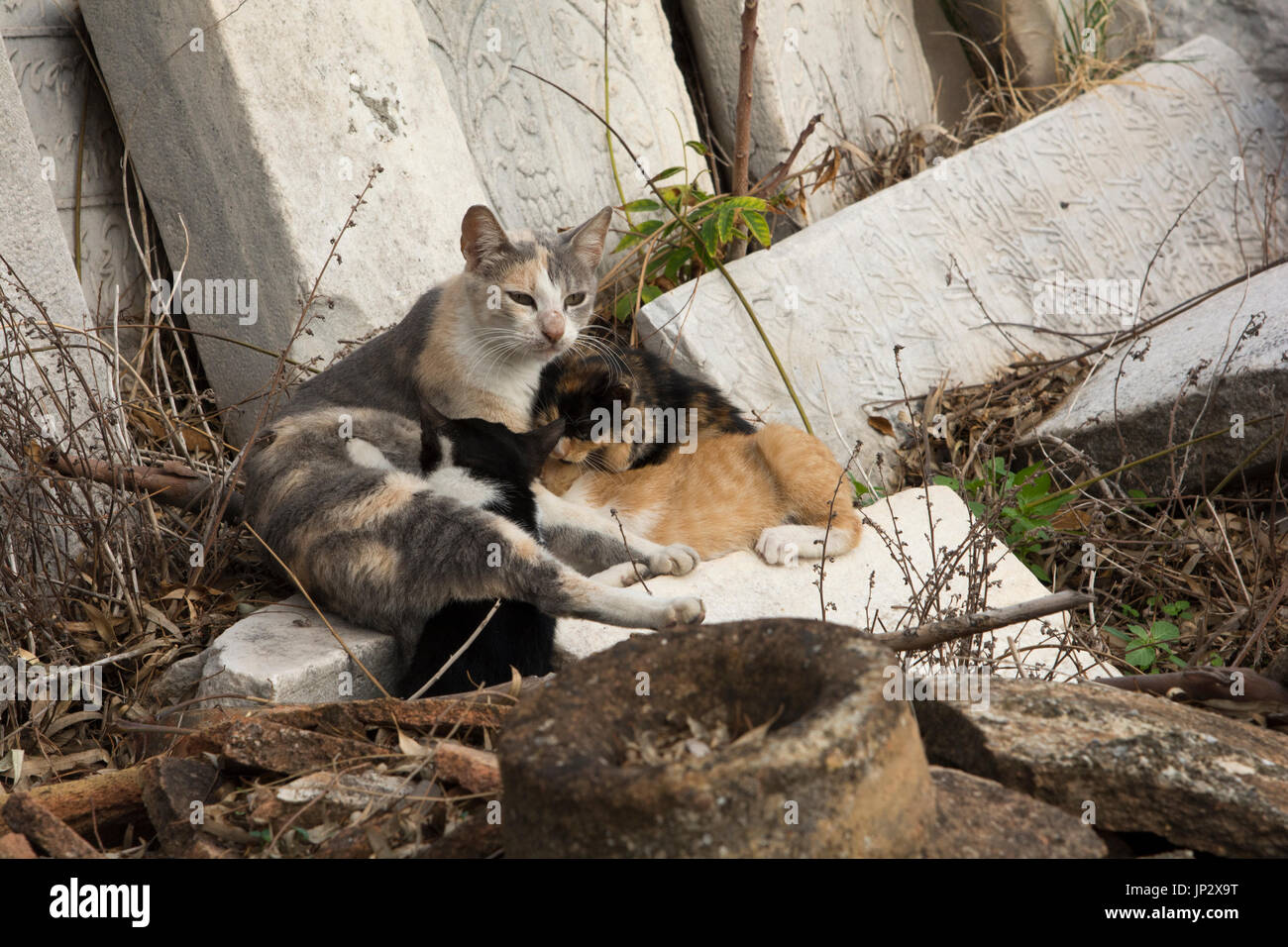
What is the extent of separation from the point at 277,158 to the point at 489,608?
2256mm

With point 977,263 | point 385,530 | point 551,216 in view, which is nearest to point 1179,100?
point 977,263

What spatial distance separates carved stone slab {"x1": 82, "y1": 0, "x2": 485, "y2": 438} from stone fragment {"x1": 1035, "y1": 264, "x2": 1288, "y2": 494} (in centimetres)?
294

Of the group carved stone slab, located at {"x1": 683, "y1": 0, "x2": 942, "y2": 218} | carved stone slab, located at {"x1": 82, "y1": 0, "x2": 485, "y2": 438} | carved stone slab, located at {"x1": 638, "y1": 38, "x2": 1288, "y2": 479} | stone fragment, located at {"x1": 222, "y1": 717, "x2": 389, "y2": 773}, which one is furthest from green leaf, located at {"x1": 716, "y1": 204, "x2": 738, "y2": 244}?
stone fragment, located at {"x1": 222, "y1": 717, "x2": 389, "y2": 773}

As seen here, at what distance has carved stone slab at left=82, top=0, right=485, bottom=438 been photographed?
4.50m

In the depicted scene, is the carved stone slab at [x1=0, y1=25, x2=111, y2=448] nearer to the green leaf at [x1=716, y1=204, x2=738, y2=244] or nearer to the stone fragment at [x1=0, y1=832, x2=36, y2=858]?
the stone fragment at [x1=0, y1=832, x2=36, y2=858]

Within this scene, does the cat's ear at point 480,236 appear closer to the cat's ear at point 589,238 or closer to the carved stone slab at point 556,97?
the cat's ear at point 589,238

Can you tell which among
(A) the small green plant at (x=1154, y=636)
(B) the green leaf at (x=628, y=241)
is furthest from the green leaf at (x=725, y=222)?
(A) the small green plant at (x=1154, y=636)

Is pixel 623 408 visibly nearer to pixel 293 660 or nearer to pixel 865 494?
pixel 865 494

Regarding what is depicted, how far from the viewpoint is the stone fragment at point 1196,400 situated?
4.77 m

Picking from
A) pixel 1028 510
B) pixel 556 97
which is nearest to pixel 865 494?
pixel 1028 510

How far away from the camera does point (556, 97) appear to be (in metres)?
5.96

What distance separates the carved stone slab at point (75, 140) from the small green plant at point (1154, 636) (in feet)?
13.4

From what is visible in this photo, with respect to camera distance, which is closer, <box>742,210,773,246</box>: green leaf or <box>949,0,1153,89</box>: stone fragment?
<box>742,210,773,246</box>: green leaf

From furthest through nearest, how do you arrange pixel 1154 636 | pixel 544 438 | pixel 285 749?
pixel 1154 636
pixel 544 438
pixel 285 749
